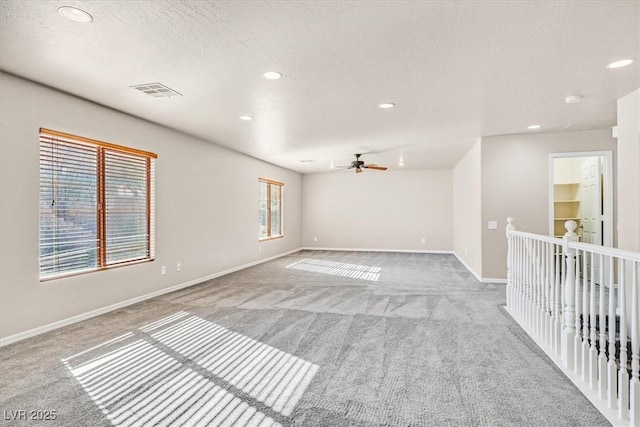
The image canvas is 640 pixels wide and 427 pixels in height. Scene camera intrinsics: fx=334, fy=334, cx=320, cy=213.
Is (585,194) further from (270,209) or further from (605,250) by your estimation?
(270,209)

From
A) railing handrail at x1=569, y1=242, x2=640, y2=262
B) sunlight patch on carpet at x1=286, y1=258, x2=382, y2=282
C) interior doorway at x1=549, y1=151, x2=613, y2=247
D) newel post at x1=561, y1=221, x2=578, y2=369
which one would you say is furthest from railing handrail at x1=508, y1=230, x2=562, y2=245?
sunlight patch on carpet at x1=286, y1=258, x2=382, y2=282

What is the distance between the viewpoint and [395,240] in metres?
9.98

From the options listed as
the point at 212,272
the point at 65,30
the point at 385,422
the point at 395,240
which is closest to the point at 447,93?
the point at 385,422

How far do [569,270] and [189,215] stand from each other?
5.00m

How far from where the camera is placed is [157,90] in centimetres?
347

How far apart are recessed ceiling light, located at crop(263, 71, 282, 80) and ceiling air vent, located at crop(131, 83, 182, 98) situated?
108 cm

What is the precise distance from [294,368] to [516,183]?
483 cm

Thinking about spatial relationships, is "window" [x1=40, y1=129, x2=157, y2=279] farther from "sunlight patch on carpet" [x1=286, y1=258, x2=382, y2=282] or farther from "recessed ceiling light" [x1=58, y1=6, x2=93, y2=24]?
"sunlight patch on carpet" [x1=286, y1=258, x2=382, y2=282]

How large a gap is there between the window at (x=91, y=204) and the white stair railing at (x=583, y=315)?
4648 mm

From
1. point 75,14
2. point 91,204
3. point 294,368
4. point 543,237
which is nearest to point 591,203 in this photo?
point 543,237

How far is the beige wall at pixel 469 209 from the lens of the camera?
5.81 m

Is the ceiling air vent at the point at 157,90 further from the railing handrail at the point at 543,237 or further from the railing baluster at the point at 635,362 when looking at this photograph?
the railing baluster at the point at 635,362

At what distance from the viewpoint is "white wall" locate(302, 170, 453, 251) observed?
966cm

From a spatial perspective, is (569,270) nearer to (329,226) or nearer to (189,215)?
(189,215)
